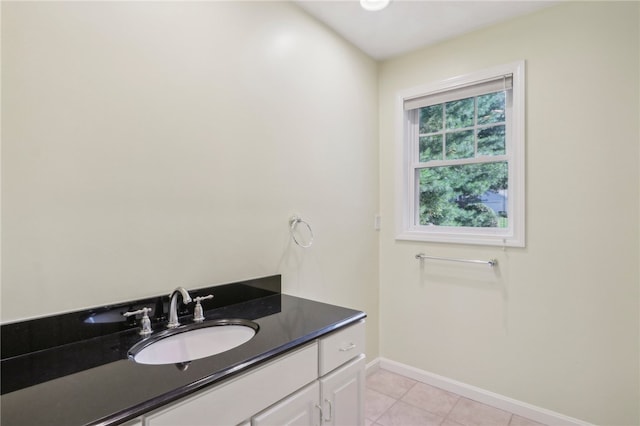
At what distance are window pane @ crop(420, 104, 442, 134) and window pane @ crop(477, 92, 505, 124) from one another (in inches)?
11.4

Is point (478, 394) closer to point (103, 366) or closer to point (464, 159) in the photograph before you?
point (464, 159)

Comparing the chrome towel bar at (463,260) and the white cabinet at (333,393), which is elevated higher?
the chrome towel bar at (463,260)

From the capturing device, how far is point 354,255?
2480mm

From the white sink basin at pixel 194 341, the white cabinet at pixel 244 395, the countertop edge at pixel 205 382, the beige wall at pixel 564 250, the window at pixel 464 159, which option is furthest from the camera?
the window at pixel 464 159

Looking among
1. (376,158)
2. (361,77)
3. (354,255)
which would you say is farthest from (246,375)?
(361,77)

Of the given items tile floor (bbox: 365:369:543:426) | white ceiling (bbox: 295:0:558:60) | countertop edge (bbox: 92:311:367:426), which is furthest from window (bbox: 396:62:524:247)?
countertop edge (bbox: 92:311:367:426)

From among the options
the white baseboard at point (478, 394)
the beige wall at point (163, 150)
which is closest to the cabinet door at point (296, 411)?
the beige wall at point (163, 150)

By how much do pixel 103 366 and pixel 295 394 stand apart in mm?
637

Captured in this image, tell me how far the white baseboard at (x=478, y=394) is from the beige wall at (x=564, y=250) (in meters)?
0.05

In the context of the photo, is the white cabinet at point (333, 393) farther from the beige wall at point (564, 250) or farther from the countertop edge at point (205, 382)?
the beige wall at point (564, 250)

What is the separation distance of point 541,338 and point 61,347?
2.51 m

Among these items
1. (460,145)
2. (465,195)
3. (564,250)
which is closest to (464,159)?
(460,145)

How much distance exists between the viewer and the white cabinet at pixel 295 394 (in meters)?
0.92

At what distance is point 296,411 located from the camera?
1.20 meters
